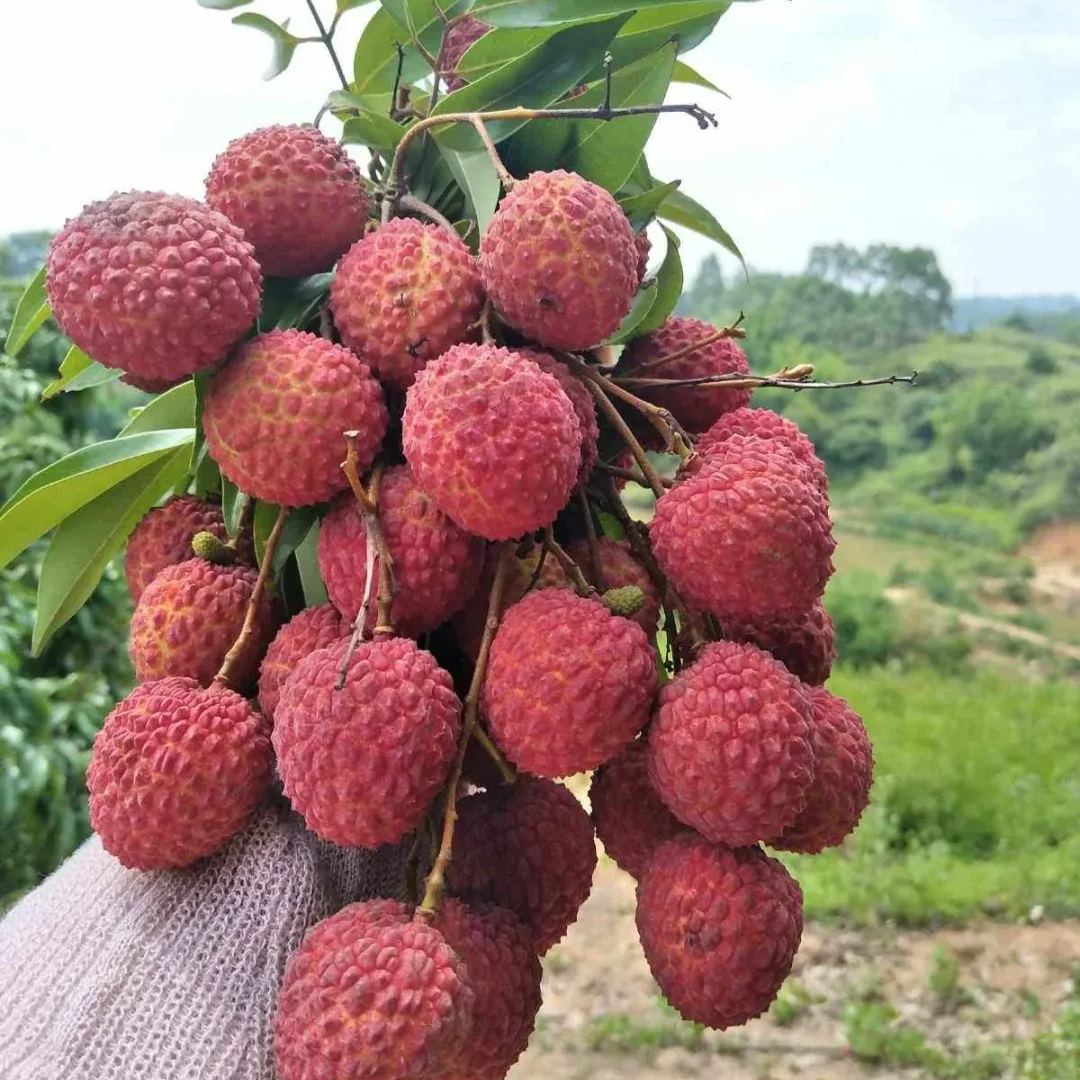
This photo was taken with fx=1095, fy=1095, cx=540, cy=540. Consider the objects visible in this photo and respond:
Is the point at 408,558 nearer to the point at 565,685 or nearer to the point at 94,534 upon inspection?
the point at 565,685

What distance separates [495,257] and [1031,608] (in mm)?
4478

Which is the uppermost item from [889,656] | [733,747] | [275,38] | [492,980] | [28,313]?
[275,38]

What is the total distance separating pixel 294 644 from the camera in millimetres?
558

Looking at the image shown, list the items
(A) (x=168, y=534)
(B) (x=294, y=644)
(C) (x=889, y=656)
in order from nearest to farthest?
1. (B) (x=294, y=644)
2. (A) (x=168, y=534)
3. (C) (x=889, y=656)

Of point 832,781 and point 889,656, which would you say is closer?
point 832,781

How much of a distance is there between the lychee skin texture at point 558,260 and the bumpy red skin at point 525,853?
0.25 metres

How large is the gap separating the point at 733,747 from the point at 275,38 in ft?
1.87

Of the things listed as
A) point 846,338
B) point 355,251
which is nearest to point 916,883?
point 355,251

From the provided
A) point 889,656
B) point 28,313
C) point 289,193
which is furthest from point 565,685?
point 889,656

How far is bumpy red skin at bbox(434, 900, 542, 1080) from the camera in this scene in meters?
0.51

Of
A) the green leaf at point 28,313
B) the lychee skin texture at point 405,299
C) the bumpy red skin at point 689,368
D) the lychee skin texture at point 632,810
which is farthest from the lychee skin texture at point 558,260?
the green leaf at point 28,313

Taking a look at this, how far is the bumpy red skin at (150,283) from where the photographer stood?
19.7 inches

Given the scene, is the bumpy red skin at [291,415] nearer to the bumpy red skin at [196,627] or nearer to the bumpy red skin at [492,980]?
the bumpy red skin at [196,627]

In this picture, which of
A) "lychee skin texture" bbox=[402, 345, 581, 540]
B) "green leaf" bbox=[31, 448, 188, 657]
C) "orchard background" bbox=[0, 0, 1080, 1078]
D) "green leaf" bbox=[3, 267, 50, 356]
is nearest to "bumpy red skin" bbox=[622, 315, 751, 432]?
"orchard background" bbox=[0, 0, 1080, 1078]
